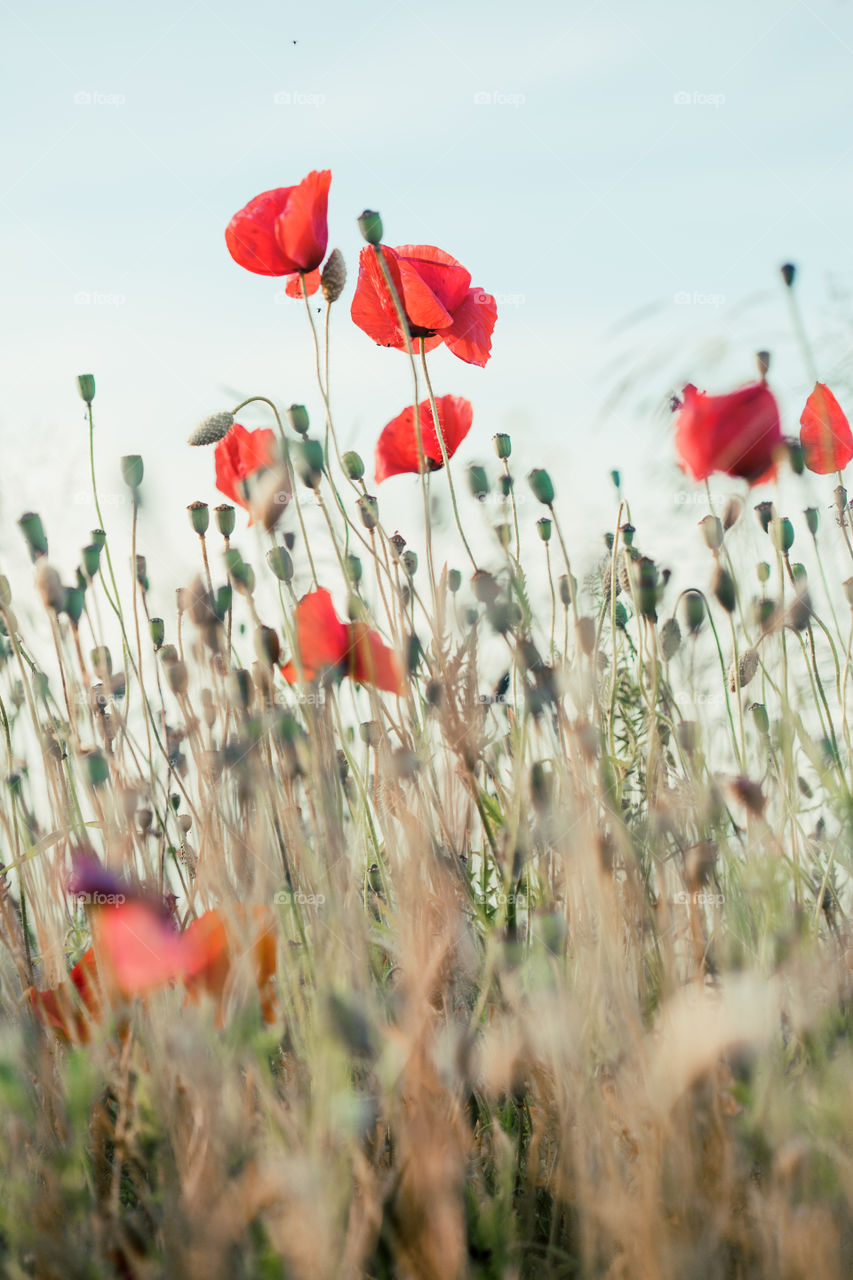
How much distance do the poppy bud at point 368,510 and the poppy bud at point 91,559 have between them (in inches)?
11.4

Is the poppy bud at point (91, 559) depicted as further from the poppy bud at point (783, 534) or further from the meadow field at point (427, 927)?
the poppy bud at point (783, 534)

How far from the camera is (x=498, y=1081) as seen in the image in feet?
2.22

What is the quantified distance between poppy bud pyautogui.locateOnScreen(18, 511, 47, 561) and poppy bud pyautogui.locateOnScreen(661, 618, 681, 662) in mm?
675

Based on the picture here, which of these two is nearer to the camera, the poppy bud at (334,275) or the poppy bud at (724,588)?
the poppy bud at (724,588)

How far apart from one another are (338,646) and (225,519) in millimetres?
257

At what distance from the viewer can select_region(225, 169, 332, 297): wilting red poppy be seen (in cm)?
122

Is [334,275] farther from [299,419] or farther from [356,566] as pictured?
[356,566]

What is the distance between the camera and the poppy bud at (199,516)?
50.4 inches

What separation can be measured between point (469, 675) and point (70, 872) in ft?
1.78

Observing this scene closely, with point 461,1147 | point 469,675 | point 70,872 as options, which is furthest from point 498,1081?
point 70,872

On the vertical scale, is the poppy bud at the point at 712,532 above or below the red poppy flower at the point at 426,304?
below

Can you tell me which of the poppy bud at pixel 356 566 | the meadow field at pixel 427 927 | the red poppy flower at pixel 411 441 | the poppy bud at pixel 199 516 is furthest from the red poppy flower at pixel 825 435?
the poppy bud at pixel 199 516

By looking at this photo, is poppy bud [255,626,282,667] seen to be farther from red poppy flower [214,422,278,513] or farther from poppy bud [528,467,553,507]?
poppy bud [528,467,553,507]

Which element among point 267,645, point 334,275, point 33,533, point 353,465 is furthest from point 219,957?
point 334,275
